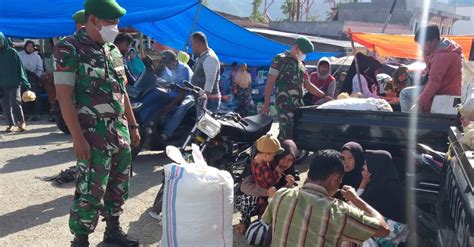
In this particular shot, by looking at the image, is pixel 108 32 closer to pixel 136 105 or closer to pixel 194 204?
pixel 194 204

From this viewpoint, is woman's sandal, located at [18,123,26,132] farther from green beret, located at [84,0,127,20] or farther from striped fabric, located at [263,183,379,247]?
striped fabric, located at [263,183,379,247]

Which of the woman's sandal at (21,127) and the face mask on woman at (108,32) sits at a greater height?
the face mask on woman at (108,32)

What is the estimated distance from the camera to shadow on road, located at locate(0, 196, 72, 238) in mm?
3662

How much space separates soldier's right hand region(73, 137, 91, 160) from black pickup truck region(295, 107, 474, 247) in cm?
217

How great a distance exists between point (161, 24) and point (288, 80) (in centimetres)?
457

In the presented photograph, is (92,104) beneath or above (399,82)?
above

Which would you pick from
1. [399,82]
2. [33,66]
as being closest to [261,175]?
[399,82]

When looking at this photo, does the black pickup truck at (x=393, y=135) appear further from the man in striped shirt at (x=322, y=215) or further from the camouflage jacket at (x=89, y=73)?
the camouflage jacket at (x=89, y=73)

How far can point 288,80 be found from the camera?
5262 mm

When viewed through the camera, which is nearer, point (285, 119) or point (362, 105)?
point (362, 105)

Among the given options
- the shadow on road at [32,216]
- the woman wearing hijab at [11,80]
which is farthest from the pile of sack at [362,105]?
the woman wearing hijab at [11,80]

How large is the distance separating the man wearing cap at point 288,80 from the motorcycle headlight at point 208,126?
1.29m

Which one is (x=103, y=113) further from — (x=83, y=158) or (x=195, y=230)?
(x=195, y=230)

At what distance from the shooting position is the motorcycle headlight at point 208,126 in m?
4.24
